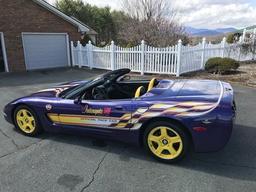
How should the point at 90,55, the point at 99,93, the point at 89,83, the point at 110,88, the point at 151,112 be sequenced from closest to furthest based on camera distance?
1. the point at 151,112
2. the point at 89,83
3. the point at 99,93
4. the point at 110,88
5. the point at 90,55

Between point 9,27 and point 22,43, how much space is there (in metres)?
1.01

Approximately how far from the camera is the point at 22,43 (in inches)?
509

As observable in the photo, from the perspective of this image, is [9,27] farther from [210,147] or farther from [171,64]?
[210,147]

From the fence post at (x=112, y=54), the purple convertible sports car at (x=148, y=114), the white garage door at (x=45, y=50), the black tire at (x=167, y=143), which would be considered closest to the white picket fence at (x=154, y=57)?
the fence post at (x=112, y=54)

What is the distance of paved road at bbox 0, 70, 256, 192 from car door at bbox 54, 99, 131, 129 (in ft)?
1.47

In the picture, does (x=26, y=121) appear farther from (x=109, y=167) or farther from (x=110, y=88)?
(x=109, y=167)

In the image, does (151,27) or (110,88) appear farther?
(151,27)

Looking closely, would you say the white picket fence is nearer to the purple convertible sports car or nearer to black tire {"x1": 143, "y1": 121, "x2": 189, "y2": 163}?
the purple convertible sports car

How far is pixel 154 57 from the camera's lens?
10773mm

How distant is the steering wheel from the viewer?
3830mm

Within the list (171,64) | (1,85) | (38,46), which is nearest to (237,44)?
(171,64)

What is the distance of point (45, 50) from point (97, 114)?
11781 millimetres

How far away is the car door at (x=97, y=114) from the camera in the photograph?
331 centimetres

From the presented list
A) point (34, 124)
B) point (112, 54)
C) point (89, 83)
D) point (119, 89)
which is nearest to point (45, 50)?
point (112, 54)
